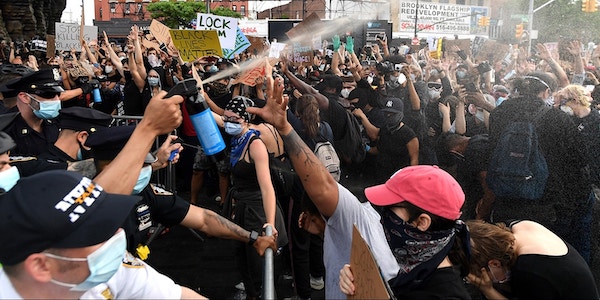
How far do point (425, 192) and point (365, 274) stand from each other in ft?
1.80

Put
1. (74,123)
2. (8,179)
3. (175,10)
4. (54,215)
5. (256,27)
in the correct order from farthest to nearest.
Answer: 1. (175,10)
2. (256,27)
3. (74,123)
4. (8,179)
5. (54,215)

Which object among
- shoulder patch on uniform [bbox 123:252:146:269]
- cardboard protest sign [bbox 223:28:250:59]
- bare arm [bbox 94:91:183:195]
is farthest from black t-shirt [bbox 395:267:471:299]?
cardboard protest sign [bbox 223:28:250:59]

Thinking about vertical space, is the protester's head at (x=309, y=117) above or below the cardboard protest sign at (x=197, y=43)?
below

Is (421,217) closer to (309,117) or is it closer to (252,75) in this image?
(309,117)

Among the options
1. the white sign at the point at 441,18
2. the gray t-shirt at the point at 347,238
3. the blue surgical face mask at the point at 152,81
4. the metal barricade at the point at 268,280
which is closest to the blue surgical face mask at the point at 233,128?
the gray t-shirt at the point at 347,238

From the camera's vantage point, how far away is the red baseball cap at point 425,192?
2.05m

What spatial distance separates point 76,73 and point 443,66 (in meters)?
7.22

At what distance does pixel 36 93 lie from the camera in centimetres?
473

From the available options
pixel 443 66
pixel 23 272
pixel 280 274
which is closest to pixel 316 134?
pixel 280 274

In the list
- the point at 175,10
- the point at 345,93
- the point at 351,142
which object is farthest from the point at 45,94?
the point at 175,10

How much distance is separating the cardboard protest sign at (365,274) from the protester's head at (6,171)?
1752 millimetres

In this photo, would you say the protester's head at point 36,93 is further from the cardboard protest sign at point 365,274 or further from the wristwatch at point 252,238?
the cardboard protest sign at point 365,274

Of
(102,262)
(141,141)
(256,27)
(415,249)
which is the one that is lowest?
(415,249)

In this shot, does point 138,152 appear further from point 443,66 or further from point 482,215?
point 443,66
